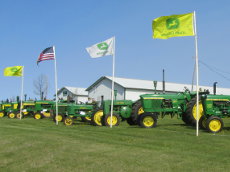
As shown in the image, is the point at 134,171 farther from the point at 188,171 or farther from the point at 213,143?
the point at 213,143

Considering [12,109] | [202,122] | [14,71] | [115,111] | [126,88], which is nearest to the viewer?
[202,122]

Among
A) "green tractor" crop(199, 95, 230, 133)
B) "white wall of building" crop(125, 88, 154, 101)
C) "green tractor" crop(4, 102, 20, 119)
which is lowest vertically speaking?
"green tractor" crop(4, 102, 20, 119)

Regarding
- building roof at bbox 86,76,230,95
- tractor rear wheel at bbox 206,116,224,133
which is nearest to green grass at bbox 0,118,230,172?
tractor rear wheel at bbox 206,116,224,133

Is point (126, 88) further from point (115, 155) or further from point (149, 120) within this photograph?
point (115, 155)

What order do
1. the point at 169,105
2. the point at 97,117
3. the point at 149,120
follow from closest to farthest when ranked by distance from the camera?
the point at 149,120, the point at 169,105, the point at 97,117

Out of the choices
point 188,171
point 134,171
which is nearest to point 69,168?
point 134,171

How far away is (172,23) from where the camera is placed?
11.8 metres

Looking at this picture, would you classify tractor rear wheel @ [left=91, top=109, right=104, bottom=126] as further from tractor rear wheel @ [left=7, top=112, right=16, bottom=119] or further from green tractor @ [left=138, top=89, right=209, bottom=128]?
tractor rear wheel @ [left=7, top=112, right=16, bottom=119]

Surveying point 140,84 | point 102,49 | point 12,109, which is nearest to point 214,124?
point 102,49

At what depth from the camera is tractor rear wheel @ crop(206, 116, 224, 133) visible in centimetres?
1230

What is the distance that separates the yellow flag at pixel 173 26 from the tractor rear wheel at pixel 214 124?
346 centimetres

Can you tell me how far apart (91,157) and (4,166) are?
2045 mm

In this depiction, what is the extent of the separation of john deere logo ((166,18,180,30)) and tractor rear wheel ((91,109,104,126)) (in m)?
7.60

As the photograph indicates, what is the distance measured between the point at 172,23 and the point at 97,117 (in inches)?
316
